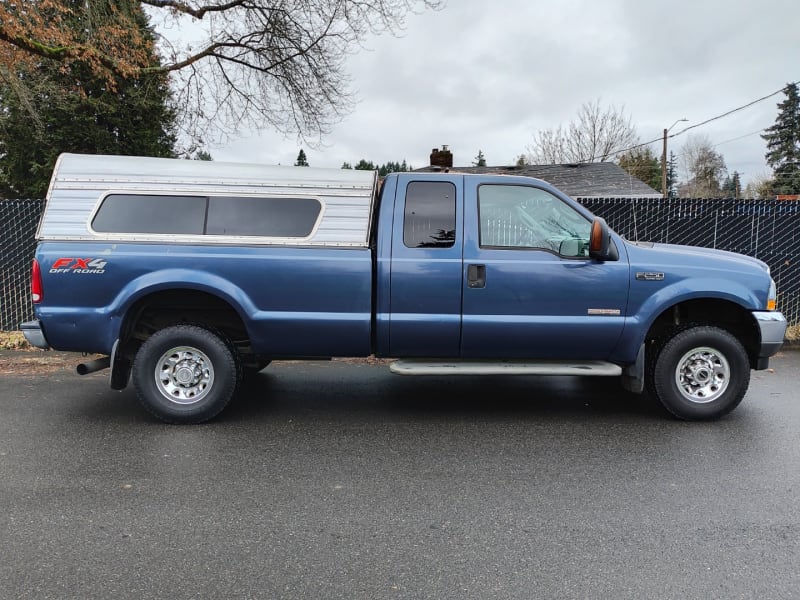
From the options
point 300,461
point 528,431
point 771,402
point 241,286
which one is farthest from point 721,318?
point 241,286

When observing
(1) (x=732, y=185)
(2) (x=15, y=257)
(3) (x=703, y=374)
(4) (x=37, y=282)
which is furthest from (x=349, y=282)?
(1) (x=732, y=185)

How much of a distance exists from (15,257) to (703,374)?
932cm

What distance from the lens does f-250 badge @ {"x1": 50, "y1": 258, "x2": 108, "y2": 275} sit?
4.75m

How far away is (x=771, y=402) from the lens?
5.77 metres

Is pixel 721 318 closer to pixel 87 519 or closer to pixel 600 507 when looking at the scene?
pixel 600 507

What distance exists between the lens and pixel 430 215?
503 cm

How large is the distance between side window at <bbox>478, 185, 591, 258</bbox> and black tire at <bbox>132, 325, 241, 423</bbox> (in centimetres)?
245

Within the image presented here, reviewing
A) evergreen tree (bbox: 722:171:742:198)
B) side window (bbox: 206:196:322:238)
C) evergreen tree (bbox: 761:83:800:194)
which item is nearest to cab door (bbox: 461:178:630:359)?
side window (bbox: 206:196:322:238)

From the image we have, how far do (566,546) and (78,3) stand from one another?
51.3 ft

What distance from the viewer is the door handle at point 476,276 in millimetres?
4891

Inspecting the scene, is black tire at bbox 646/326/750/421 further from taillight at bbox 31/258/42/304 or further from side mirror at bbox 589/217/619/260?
taillight at bbox 31/258/42/304

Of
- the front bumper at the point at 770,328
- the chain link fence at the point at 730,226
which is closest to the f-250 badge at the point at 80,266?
the front bumper at the point at 770,328

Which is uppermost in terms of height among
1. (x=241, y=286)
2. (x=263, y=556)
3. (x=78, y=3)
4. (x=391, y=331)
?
(x=78, y=3)

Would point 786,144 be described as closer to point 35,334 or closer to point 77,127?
point 77,127
